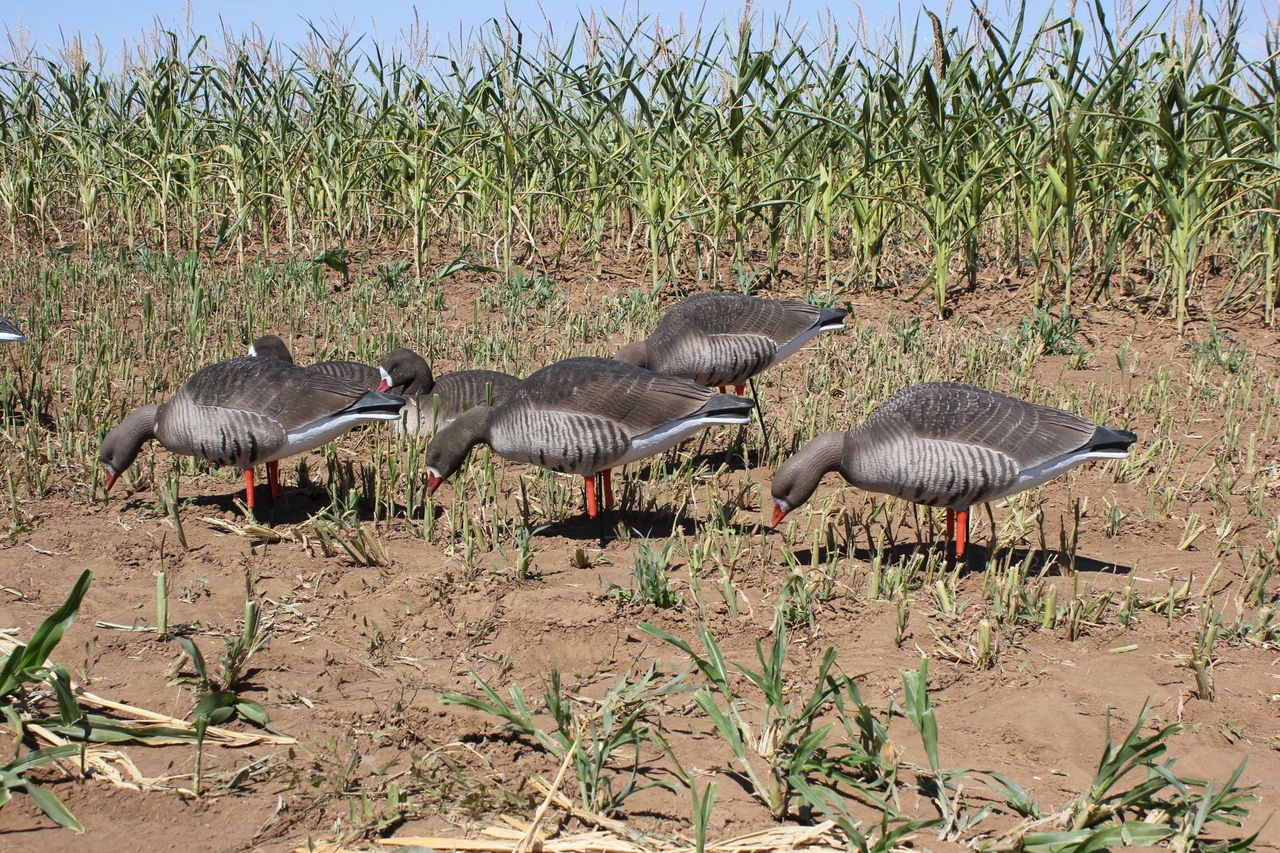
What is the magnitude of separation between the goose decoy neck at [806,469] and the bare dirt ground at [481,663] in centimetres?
31

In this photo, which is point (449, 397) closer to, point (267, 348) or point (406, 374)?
point (406, 374)

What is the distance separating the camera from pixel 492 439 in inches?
259

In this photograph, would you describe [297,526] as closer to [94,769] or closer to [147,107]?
[94,769]

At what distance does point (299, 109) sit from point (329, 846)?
13276mm

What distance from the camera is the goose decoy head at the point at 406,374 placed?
8.42m

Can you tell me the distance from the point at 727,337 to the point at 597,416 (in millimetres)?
2319

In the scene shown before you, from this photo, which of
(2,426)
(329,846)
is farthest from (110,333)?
(329,846)

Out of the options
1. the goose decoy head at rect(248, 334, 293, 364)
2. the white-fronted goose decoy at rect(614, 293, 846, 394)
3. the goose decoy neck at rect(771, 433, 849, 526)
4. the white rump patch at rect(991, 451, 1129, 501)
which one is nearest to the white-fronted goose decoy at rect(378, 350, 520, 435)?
the goose decoy head at rect(248, 334, 293, 364)

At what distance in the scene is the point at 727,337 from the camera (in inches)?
327

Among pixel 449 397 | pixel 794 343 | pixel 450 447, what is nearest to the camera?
pixel 450 447

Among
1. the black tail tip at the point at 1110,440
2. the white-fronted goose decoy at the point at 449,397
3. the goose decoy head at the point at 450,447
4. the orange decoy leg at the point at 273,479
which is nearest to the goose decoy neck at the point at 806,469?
the black tail tip at the point at 1110,440

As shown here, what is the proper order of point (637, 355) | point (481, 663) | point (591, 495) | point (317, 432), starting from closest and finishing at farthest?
point (481, 663) → point (317, 432) → point (591, 495) → point (637, 355)

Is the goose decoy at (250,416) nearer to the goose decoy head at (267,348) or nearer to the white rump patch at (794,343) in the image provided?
the goose decoy head at (267,348)

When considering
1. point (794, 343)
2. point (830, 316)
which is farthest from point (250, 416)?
point (830, 316)
